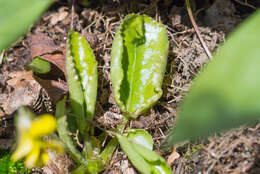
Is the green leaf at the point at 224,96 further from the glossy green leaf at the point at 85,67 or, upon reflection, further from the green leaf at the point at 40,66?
the green leaf at the point at 40,66

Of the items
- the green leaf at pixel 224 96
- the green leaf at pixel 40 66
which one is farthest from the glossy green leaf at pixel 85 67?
the green leaf at pixel 224 96

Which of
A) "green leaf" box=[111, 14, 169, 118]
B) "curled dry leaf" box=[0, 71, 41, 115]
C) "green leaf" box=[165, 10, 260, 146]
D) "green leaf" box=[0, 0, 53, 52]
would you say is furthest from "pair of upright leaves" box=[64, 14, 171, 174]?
"green leaf" box=[165, 10, 260, 146]

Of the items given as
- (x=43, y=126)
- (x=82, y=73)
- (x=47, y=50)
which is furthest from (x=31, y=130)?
(x=47, y=50)

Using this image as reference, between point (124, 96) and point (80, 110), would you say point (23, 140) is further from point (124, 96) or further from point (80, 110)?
point (124, 96)

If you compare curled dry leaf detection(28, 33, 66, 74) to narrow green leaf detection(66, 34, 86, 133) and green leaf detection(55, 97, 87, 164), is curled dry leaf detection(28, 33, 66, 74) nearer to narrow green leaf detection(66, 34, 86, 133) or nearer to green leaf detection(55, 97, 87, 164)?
narrow green leaf detection(66, 34, 86, 133)

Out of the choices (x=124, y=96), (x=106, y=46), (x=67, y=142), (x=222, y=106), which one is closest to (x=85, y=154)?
(x=67, y=142)

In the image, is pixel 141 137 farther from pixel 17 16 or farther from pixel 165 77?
pixel 17 16
